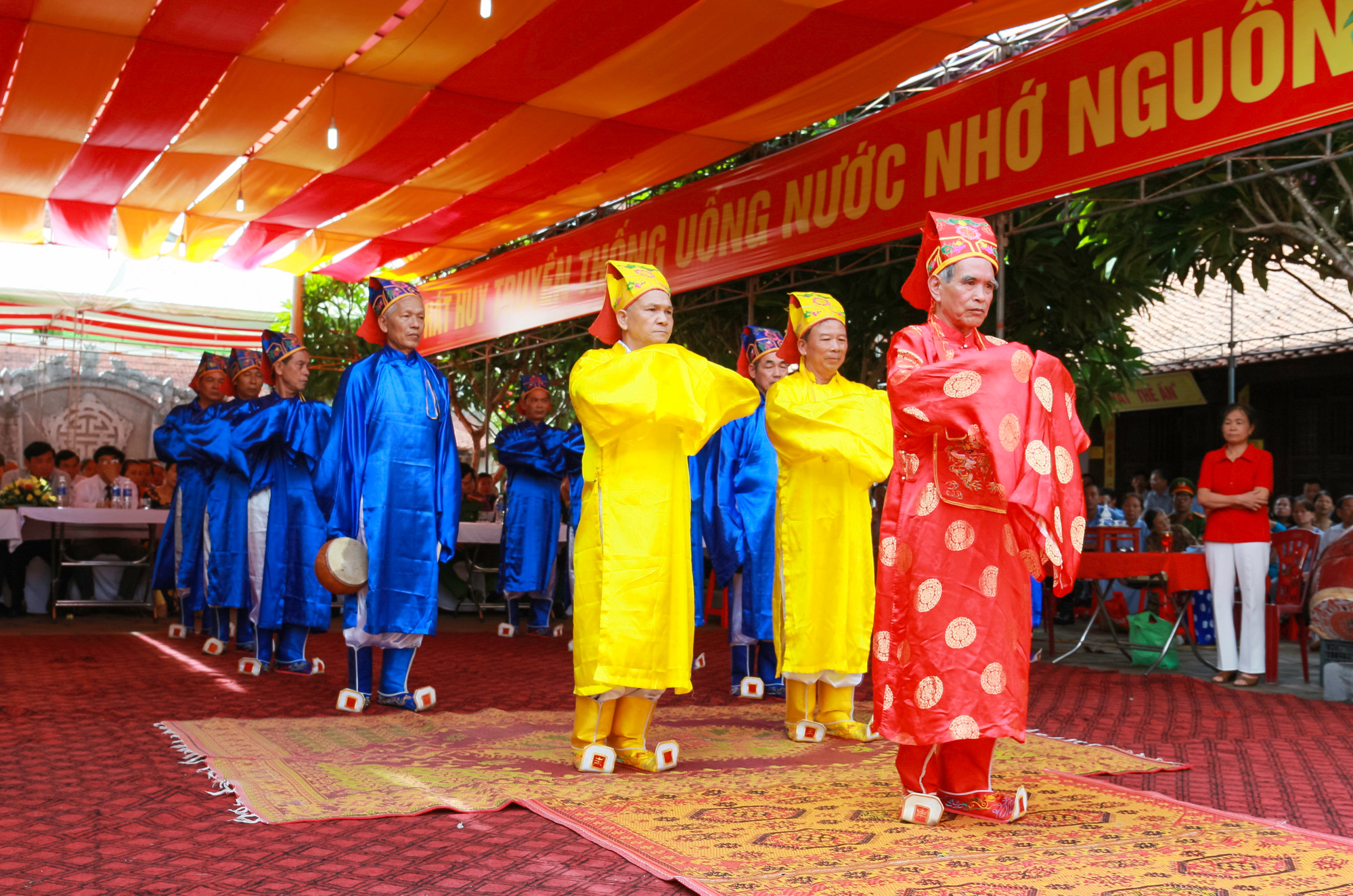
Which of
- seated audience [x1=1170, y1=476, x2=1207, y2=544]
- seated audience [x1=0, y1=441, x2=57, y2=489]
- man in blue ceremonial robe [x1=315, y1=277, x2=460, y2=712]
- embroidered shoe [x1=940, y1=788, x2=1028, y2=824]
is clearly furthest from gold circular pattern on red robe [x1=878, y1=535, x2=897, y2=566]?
seated audience [x1=0, y1=441, x2=57, y2=489]

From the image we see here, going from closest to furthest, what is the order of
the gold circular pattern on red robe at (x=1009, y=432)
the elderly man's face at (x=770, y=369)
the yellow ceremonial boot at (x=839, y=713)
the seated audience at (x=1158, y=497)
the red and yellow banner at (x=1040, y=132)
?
the gold circular pattern on red robe at (x=1009, y=432) < the yellow ceremonial boot at (x=839, y=713) < the red and yellow banner at (x=1040, y=132) < the elderly man's face at (x=770, y=369) < the seated audience at (x=1158, y=497)

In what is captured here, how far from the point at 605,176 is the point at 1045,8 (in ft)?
13.4

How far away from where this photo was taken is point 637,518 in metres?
3.69

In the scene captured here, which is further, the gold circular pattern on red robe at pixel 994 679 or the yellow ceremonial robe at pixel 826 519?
the yellow ceremonial robe at pixel 826 519

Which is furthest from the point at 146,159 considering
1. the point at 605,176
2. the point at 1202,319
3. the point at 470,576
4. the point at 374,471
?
the point at 1202,319

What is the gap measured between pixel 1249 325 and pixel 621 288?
539 inches

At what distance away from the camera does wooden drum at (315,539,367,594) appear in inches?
178

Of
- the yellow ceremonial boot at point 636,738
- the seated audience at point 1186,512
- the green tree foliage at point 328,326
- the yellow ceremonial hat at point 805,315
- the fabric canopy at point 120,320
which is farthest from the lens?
the green tree foliage at point 328,326

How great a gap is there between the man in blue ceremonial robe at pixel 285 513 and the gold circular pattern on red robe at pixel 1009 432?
401 cm

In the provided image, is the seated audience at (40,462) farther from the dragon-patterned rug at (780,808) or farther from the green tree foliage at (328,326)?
the dragon-patterned rug at (780,808)

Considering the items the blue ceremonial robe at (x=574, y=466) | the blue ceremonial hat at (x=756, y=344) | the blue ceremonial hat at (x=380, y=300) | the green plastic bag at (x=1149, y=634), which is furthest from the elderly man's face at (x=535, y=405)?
the green plastic bag at (x=1149, y=634)

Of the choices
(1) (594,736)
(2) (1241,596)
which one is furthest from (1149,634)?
(1) (594,736)

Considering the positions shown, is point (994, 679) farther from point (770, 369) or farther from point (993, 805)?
point (770, 369)

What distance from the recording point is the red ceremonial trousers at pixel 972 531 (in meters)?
2.96
